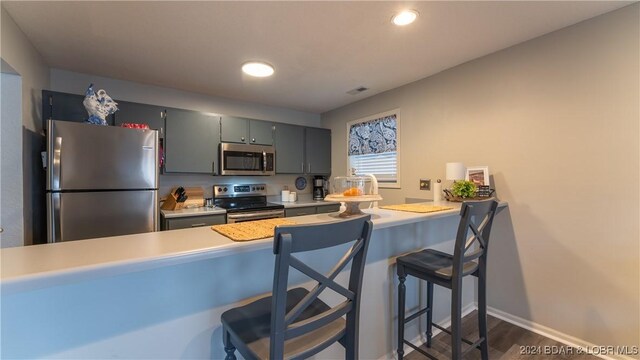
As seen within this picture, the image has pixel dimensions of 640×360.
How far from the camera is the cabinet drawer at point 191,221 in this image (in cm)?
263

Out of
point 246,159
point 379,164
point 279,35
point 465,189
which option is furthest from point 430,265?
point 246,159

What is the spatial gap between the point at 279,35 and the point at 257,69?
0.66 m

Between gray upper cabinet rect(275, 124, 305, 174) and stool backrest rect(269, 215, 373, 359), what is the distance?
114 inches

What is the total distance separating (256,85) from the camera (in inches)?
121

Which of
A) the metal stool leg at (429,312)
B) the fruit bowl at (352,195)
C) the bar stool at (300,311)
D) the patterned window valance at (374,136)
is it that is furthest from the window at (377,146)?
the bar stool at (300,311)

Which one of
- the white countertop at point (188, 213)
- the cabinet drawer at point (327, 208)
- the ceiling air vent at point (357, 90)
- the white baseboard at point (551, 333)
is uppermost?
the ceiling air vent at point (357, 90)

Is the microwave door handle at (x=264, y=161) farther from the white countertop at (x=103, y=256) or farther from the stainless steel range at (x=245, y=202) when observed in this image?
the white countertop at (x=103, y=256)

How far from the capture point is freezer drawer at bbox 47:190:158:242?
191 cm

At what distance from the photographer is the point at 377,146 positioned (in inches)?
138

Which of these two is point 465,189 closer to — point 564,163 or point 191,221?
point 564,163

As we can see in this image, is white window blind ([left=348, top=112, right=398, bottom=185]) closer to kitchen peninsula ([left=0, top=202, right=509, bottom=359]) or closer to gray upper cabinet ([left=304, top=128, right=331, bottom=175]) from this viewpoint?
gray upper cabinet ([left=304, top=128, right=331, bottom=175])

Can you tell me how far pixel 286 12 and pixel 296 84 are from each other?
4.39 ft

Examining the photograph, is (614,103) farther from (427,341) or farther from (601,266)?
(427,341)

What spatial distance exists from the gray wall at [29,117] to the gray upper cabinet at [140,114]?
58cm
